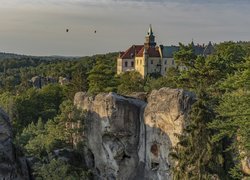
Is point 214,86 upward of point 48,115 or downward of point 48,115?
upward

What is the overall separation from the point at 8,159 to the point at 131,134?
823 cm

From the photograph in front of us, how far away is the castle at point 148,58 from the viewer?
7688cm

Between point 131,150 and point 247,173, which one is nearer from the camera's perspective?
point 247,173

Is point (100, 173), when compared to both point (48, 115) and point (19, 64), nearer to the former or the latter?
point (48, 115)

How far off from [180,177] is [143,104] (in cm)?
859

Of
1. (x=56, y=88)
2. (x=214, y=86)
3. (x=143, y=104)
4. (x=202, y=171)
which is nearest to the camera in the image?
(x=202, y=171)

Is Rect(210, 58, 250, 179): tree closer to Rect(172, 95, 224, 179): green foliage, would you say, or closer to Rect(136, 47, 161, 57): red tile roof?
Rect(172, 95, 224, 179): green foliage

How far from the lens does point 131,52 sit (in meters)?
82.2

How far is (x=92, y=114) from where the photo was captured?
31.2 meters

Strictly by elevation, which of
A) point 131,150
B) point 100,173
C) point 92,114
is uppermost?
point 92,114

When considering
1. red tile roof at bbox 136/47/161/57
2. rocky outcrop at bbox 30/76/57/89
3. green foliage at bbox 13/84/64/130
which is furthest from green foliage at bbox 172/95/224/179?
rocky outcrop at bbox 30/76/57/89

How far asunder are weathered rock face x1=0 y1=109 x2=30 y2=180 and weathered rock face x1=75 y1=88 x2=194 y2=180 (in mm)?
5437

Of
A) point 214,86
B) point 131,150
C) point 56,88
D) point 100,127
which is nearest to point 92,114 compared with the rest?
point 100,127

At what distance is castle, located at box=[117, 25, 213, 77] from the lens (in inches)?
3027
